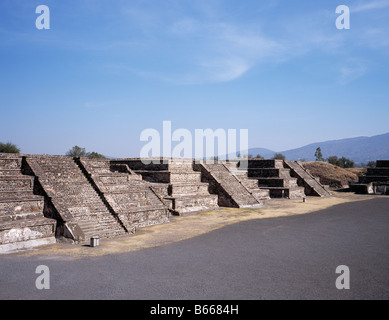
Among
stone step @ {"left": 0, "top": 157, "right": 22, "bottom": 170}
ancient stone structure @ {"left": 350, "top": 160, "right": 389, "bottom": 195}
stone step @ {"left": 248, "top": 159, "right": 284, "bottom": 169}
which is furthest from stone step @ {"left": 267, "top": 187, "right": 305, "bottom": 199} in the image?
stone step @ {"left": 0, "top": 157, "right": 22, "bottom": 170}

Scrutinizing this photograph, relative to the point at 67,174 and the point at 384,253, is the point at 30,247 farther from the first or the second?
the point at 384,253

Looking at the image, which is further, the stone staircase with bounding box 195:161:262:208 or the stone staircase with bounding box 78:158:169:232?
the stone staircase with bounding box 195:161:262:208

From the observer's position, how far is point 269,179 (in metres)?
31.3

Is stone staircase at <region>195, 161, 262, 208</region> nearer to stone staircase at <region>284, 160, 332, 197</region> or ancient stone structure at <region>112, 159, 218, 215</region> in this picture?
ancient stone structure at <region>112, 159, 218, 215</region>

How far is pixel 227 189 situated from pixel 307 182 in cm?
1332

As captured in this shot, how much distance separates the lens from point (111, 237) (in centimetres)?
1338

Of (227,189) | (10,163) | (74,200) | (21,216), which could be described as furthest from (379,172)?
(21,216)

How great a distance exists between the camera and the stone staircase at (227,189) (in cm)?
2312

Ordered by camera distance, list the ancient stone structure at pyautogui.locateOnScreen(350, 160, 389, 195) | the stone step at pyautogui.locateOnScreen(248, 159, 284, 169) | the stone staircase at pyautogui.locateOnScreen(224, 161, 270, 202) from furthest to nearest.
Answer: the ancient stone structure at pyautogui.locateOnScreen(350, 160, 389, 195)
the stone step at pyautogui.locateOnScreen(248, 159, 284, 169)
the stone staircase at pyautogui.locateOnScreen(224, 161, 270, 202)

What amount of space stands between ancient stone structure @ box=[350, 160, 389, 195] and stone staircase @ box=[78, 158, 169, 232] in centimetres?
2769

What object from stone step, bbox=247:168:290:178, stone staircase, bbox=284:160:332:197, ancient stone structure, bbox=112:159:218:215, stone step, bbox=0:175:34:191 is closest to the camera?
stone step, bbox=0:175:34:191

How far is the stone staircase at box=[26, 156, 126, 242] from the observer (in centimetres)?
1286
